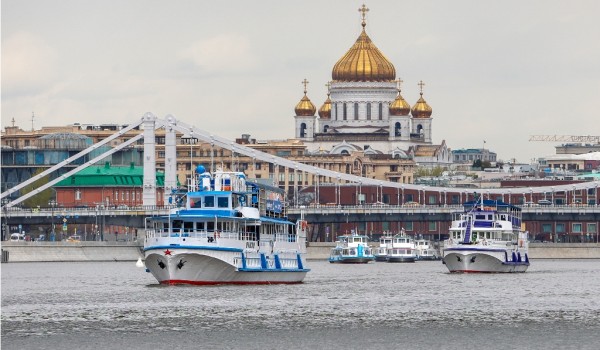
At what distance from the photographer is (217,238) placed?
4749 inches

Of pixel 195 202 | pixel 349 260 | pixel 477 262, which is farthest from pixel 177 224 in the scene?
pixel 349 260

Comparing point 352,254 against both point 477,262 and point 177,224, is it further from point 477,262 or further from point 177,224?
point 177,224

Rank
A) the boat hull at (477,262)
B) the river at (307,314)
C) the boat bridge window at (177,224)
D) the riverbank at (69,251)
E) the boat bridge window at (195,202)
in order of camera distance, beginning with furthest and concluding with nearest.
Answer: the riverbank at (69,251)
the boat hull at (477,262)
the boat bridge window at (195,202)
the boat bridge window at (177,224)
the river at (307,314)

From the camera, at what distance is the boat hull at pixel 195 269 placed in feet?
395

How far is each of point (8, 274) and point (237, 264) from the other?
121 ft

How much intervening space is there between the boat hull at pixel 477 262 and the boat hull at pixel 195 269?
33.1 meters

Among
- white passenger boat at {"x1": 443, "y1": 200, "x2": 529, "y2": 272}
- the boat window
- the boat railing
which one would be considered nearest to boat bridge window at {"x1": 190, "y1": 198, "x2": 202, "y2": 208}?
the boat window

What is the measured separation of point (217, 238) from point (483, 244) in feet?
123

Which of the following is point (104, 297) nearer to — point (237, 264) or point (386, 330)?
point (237, 264)

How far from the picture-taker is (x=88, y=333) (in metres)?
95.1

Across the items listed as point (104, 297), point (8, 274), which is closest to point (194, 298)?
point (104, 297)

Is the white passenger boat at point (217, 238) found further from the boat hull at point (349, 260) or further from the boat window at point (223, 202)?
the boat hull at point (349, 260)

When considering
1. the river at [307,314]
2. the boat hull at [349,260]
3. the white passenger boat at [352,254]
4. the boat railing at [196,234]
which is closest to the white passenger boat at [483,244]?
the river at [307,314]

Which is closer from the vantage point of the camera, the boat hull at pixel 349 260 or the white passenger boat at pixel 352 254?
the boat hull at pixel 349 260
